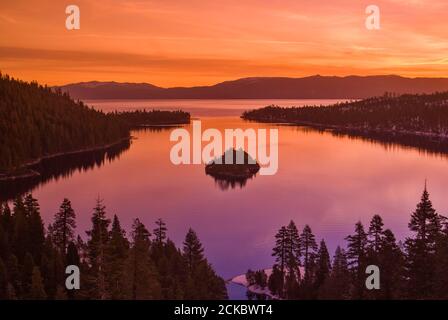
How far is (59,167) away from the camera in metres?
127

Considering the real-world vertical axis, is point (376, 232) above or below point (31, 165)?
above

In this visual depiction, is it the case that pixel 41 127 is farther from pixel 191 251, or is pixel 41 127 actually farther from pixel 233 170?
pixel 191 251

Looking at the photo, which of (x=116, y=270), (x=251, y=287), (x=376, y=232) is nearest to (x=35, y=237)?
(x=116, y=270)

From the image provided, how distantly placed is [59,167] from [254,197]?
62778 mm

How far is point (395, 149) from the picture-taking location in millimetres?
168875

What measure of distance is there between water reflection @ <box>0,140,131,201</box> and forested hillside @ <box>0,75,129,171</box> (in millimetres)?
5696

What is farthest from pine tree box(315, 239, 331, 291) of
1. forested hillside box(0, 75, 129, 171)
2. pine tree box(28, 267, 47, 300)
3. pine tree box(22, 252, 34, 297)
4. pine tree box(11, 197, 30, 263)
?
forested hillside box(0, 75, 129, 171)

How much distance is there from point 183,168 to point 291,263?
3308 inches

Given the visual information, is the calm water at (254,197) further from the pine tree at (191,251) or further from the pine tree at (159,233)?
the pine tree at (159,233)

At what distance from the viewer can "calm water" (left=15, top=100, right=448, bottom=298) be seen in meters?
64.2

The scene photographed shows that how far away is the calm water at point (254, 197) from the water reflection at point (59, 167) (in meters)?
3.79

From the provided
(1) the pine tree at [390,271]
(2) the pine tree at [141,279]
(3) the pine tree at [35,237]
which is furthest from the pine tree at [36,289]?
(1) the pine tree at [390,271]

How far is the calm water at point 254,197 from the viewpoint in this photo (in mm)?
64250

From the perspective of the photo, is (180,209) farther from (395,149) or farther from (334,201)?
(395,149)
